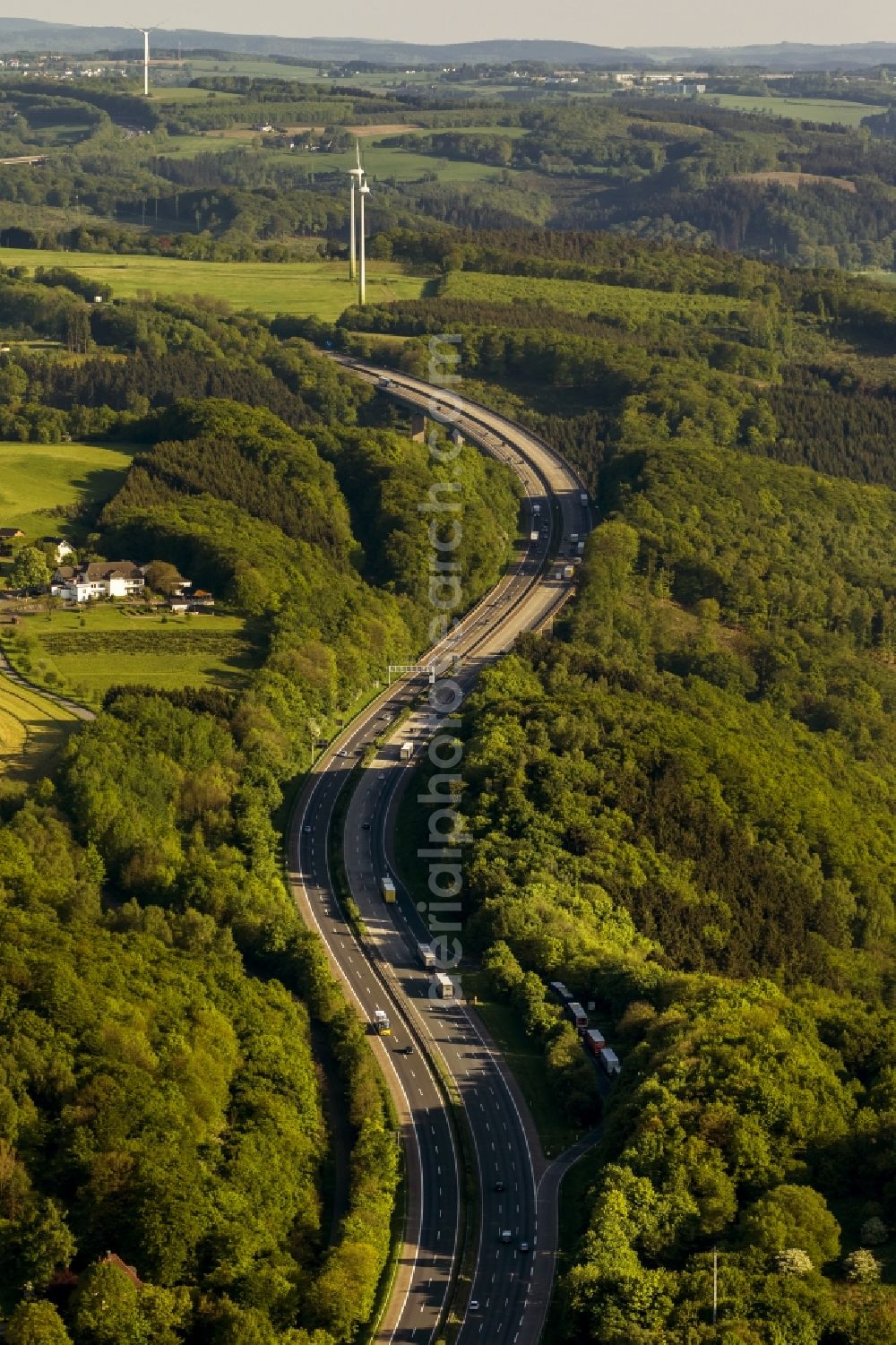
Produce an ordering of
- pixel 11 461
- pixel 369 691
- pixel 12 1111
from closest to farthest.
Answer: pixel 12 1111 → pixel 369 691 → pixel 11 461

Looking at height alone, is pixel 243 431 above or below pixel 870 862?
above

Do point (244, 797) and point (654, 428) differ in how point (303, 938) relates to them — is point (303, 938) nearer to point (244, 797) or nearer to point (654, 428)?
point (244, 797)

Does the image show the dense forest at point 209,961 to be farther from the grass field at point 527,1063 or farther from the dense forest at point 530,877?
the grass field at point 527,1063

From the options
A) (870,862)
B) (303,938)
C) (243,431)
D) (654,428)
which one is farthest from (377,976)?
(654,428)

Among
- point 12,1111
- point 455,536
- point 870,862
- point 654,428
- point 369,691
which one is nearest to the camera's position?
point 12,1111

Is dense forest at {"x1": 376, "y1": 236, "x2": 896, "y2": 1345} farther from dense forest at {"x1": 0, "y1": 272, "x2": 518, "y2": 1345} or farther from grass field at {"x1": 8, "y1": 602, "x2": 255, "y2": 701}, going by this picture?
grass field at {"x1": 8, "y1": 602, "x2": 255, "y2": 701}

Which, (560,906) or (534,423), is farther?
(534,423)

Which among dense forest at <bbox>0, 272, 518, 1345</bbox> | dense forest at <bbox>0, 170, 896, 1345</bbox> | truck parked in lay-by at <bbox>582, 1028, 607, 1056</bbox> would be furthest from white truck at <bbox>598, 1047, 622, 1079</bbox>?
dense forest at <bbox>0, 272, 518, 1345</bbox>
